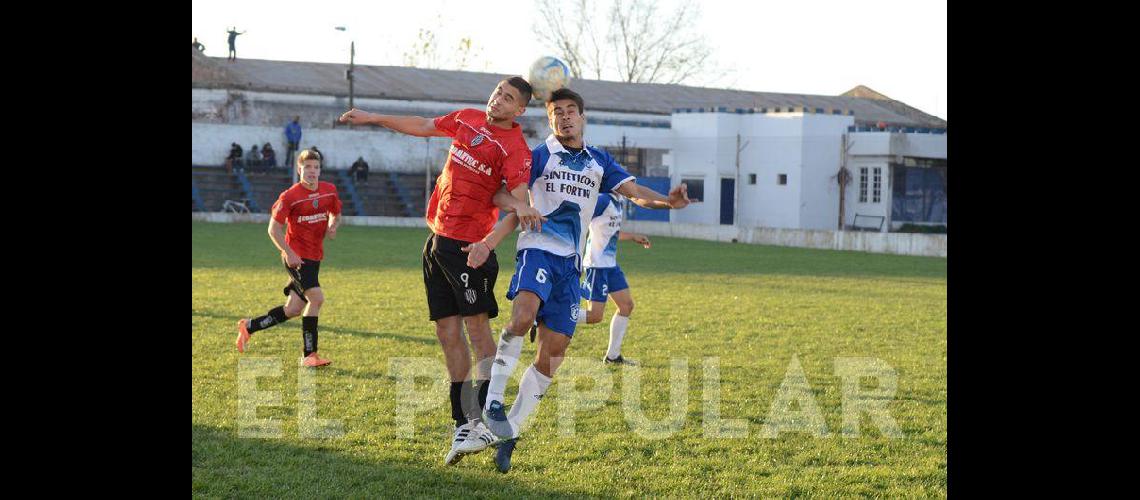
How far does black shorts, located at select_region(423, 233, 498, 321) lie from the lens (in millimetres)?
6816

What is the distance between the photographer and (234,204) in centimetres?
4109

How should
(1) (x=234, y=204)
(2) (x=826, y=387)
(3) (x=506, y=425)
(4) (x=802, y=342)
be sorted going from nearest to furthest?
1. (3) (x=506, y=425)
2. (2) (x=826, y=387)
3. (4) (x=802, y=342)
4. (1) (x=234, y=204)

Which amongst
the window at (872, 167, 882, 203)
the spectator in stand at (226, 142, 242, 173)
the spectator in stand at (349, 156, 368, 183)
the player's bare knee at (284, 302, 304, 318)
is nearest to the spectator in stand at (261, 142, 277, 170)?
the spectator in stand at (226, 142, 242, 173)

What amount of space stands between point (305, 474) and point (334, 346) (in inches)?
206

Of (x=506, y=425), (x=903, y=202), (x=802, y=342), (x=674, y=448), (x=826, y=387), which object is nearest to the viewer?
(x=506, y=425)

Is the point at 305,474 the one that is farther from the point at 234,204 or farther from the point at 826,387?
the point at 234,204

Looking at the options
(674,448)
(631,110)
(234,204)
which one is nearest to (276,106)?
(234,204)

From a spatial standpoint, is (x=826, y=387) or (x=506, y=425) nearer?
(x=506, y=425)

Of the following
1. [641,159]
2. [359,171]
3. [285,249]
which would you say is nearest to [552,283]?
[285,249]

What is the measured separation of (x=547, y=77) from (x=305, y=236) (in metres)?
4.33

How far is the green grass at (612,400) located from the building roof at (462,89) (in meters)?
32.4

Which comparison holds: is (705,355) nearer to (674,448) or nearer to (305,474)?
(674,448)
